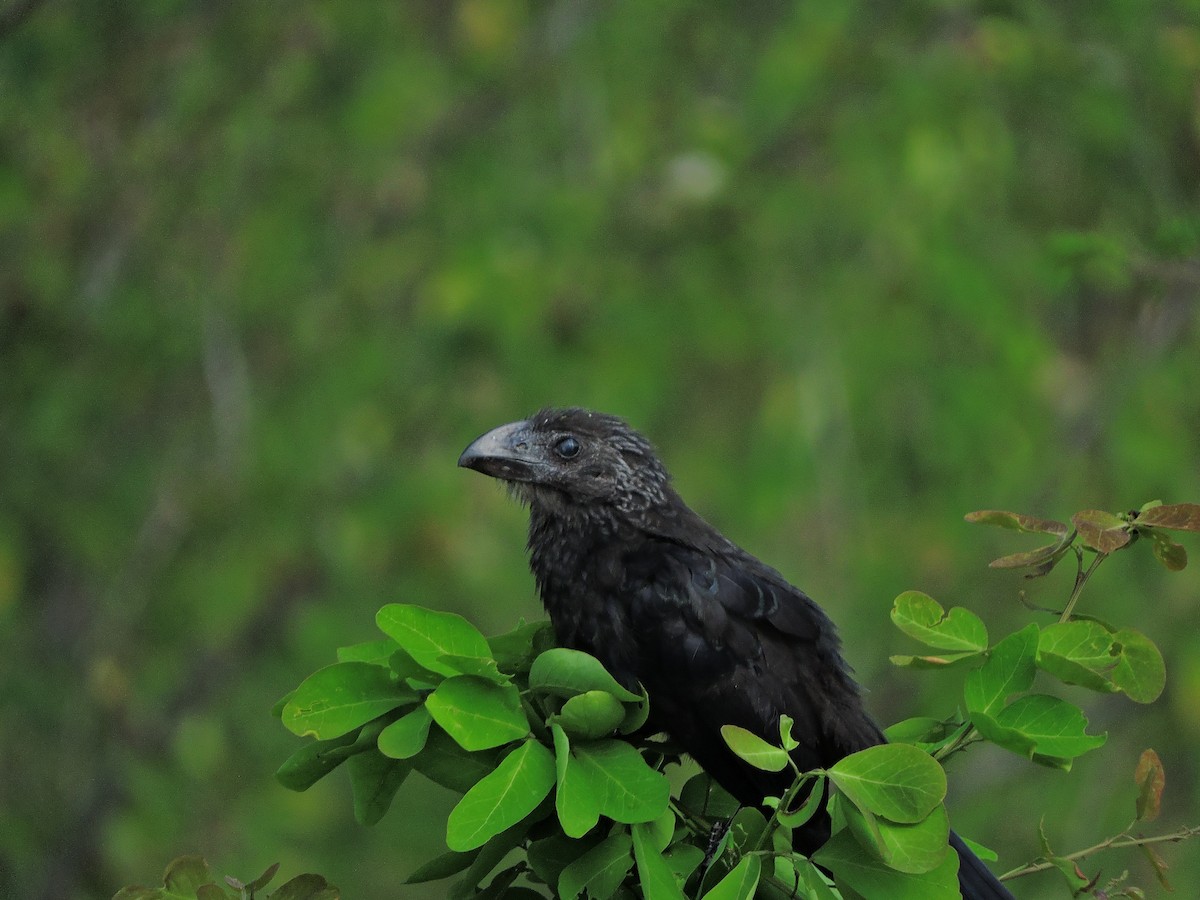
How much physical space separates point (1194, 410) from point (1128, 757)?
214 cm

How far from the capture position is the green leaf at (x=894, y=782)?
6.60 feet

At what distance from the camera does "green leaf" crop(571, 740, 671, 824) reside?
2.17m

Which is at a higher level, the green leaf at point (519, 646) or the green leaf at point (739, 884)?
the green leaf at point (519, 646)

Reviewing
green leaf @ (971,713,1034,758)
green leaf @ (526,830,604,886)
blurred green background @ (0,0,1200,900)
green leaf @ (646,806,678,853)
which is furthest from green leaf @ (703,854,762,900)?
blurred green background @ (0,0,1200,900)

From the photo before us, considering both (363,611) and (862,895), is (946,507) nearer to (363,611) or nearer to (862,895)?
(363,611)

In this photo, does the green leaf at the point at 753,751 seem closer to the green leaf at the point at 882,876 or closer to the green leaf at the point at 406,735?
the green leaf at the point at 882,876

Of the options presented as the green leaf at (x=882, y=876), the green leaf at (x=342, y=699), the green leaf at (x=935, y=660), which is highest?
the green leaf at (x=342, y=699)

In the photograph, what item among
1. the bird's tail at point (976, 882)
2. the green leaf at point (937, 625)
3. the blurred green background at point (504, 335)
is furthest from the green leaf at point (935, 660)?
the blurred green background at point (504, 335)

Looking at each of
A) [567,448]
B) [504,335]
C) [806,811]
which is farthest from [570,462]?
[504,335]

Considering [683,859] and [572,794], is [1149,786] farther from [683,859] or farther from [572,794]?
[572,794]

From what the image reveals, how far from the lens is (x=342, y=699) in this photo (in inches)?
90.7

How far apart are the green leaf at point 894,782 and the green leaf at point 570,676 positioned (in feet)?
1.25

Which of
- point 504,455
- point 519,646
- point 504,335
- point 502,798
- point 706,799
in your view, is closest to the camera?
point 502,798

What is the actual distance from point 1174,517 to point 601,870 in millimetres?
1053
